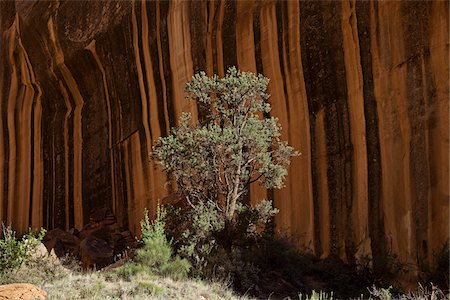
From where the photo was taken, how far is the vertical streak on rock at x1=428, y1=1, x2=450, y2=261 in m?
10.8

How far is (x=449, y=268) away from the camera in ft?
32.7

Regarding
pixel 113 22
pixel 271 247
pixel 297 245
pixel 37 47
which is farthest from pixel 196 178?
pixel 37 47

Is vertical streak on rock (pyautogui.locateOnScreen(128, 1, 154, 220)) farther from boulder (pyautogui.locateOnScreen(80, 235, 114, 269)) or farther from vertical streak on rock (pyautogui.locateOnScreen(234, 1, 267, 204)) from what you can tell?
vertical streak on rock (pyautogui.locateOnScreen(234, 1, 267, 204))

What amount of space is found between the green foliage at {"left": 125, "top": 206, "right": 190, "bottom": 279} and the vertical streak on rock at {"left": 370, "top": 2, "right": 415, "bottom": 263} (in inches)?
163

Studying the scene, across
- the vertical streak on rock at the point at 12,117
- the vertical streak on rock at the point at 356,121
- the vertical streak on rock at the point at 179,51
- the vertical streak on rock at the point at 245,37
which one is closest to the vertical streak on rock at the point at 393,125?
the vertical streak on rock at the point at 356,121

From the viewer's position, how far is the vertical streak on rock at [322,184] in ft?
41.6

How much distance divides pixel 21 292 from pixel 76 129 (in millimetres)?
14109

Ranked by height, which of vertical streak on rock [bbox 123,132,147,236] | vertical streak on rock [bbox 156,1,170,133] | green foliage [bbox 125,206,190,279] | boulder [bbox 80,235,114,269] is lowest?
boulder [bbox 80,235,114,269]

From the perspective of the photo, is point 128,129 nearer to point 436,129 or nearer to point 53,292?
point 436,129

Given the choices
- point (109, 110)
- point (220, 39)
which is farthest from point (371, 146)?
point (109, 110)

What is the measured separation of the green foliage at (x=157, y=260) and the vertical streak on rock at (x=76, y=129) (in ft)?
33.8

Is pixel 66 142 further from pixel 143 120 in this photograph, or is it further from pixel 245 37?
pixel 245 37

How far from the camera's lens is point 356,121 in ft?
41.1

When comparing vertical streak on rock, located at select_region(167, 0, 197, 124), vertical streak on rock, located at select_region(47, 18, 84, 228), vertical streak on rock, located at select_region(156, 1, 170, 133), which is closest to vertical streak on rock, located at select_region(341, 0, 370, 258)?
vertical streak on rock, located at select_region(167, 0, 197, 124)
